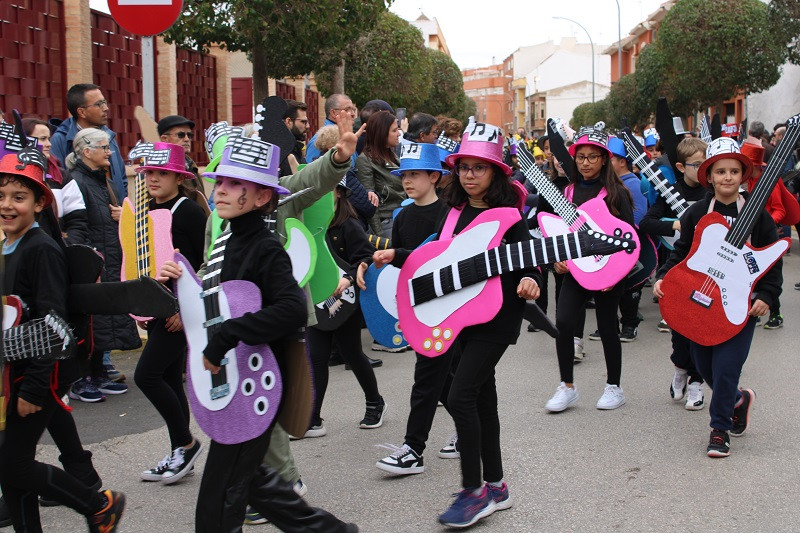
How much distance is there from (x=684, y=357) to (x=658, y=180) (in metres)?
1.75

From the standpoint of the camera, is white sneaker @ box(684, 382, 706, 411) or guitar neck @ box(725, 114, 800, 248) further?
white sneaker @ box(684, 382, 706, 411)

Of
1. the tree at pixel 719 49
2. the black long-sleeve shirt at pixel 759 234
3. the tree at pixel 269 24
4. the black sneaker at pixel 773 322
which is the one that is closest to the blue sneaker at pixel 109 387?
the black long-sleeve shirt at pixel 759 234

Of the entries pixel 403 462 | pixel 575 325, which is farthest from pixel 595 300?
pixel 403 462

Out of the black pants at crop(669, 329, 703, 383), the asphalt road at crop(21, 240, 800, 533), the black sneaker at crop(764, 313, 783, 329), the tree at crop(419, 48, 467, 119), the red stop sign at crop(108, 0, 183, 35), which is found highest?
the tree at crop(419, 48, 467, 119)

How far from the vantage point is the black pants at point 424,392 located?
5.02m

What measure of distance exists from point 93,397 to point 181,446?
2.02m

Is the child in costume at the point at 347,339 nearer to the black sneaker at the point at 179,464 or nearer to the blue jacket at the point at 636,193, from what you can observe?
the black sneaker at the point at 179,464

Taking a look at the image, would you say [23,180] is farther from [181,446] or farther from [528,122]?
[528,122]

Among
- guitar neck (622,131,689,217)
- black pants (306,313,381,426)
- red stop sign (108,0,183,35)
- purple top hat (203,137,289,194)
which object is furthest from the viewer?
guitar neck (622,131,689,217)

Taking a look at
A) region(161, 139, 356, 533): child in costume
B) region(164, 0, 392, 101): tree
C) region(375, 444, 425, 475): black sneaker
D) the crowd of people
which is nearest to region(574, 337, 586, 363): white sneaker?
the crowd of people

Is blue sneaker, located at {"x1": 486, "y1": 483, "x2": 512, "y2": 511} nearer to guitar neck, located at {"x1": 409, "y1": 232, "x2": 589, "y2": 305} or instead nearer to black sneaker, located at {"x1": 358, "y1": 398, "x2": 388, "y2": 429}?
guitar neck, located at {"x1": 409, "y1": 232, "x2": 589, "y2": 305}

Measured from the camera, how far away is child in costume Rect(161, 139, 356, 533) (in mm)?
3334

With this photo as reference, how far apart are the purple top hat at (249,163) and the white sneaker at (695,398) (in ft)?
12.3

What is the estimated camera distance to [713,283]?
17.7 ft
